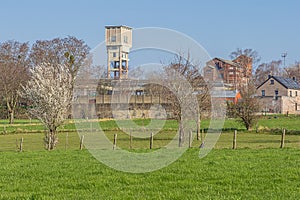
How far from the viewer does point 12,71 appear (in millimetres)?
72500

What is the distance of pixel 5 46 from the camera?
7656 cm

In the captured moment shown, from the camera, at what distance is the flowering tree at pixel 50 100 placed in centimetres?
3203

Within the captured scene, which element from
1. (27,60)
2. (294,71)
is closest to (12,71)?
(27,60)

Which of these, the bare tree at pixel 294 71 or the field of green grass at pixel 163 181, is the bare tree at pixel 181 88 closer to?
the field of green grass at pixel 163 181

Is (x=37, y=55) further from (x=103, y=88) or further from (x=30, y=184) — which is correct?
(x=30, y=184)

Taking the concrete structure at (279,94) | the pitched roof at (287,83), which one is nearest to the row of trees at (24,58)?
the concrete structure at (279,94)

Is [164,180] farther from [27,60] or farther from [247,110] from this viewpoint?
[27,60]

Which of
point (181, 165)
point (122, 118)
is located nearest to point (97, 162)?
point (181, 165)

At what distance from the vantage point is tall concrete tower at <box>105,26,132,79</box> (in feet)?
77.7

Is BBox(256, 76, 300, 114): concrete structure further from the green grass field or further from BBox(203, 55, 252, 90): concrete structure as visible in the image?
the green grass field

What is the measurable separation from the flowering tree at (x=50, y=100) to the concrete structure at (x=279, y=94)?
209ft

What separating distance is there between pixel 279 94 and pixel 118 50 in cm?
7995

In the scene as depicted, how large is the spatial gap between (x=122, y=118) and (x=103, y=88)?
3905mm

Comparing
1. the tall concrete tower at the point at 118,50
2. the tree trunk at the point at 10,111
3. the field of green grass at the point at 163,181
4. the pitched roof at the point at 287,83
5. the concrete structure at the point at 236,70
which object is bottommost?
the field of green grass at the point at 163,181
